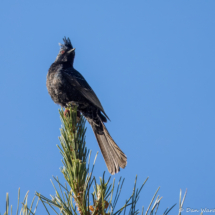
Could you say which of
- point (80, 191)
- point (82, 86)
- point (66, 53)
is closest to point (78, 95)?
point (82, 86)

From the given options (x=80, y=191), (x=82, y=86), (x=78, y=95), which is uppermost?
(x=82, y=86)

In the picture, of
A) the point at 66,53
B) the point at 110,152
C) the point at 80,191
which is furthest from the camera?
the point at 66,53

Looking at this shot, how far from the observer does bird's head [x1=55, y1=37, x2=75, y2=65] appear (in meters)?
5.29

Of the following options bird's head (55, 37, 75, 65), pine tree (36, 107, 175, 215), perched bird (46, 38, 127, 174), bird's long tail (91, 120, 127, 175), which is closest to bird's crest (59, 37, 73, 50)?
bird's head (55, 37, 75, 65)

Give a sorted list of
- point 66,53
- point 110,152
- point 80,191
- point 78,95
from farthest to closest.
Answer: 1. point 66,53
2. point 78,95
3. point 110,152
4. point 80,191

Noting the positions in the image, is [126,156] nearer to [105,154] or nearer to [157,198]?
[105,154]

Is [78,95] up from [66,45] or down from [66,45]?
down

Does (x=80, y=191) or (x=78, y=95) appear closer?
(x=80, y=191)

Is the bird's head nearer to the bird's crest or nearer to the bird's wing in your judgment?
the bird's crest

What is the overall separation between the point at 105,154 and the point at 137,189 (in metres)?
1.87

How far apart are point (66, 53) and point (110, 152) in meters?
2.58

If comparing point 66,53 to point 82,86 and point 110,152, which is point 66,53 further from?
point 110,152

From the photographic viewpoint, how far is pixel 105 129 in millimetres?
4074

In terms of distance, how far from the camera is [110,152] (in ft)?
11.1
